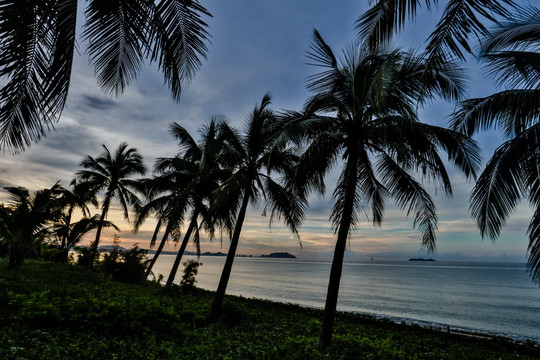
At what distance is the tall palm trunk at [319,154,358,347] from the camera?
723cm

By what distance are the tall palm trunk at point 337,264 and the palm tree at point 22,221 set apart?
12.9 m

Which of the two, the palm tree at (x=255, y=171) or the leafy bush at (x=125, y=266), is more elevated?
the palm tree at (x=255, y=171)

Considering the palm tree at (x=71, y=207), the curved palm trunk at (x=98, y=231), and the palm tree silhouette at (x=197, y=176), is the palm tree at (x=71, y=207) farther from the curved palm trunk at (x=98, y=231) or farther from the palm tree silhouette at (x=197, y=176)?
the palm tree silhouette at (x=197, y=176)

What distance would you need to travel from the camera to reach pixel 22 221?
525 inches

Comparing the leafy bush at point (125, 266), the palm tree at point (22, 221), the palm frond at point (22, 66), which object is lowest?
the leafy bush at point (125, 266)

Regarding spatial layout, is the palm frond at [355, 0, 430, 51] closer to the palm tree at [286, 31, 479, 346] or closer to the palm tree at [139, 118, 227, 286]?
the palm tree at [286, 31, 479, 346]

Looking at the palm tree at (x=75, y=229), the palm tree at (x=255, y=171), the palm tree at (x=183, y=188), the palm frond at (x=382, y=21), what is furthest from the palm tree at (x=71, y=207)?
the palm frond at (x=382, y=21)

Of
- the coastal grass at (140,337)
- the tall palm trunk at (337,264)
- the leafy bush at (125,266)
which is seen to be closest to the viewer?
the coastal grass at (140,337)

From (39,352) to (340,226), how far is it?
255 inches

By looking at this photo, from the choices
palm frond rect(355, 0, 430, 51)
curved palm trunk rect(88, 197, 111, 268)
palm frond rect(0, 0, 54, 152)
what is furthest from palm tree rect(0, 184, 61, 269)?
palm frond rect(355, 0, 430, 51)

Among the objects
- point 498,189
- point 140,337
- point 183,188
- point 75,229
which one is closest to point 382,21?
point 498,189

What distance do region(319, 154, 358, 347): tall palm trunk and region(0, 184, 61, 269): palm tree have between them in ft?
42.2

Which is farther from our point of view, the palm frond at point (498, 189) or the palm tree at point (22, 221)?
the palm tree at point (22, 221)

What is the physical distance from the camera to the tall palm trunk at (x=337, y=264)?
23.7 ft
